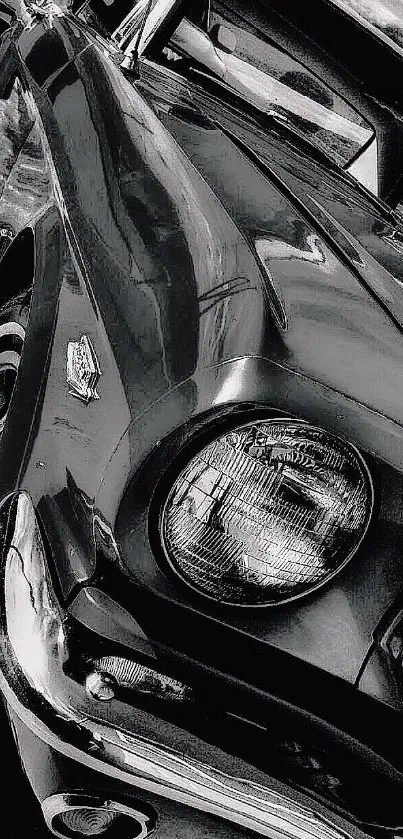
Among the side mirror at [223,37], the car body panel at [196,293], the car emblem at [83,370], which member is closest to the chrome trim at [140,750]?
the car body panel at [196,293]

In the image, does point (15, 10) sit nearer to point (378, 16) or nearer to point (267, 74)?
point (267, 74)

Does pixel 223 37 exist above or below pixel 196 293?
above

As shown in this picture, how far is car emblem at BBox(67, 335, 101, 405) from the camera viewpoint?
1221mm

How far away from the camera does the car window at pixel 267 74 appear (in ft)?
5.96

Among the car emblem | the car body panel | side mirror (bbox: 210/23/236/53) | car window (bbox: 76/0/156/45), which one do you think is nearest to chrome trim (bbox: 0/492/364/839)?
the car body panel

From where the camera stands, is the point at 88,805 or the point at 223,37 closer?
the point at 88,805

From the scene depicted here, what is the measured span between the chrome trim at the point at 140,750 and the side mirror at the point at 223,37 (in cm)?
113

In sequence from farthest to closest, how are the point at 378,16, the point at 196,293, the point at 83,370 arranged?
the point at 378,16
the point at 83,370
the point at 196,293

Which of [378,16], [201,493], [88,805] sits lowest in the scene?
[88,805]

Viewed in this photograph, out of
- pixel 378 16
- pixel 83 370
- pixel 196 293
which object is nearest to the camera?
pixel 196 293

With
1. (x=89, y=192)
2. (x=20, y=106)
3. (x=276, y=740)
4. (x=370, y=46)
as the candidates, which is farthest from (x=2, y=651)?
(x=370, y=46)

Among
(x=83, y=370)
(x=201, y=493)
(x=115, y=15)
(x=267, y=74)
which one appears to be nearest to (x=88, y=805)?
(x=201, y=493)

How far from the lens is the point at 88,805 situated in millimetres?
1280

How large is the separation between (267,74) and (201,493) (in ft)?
3.37
